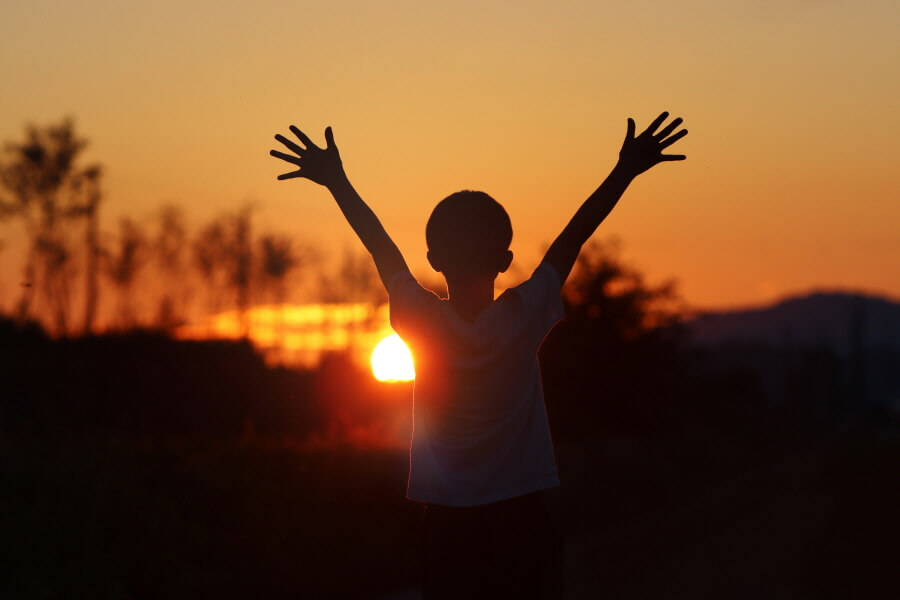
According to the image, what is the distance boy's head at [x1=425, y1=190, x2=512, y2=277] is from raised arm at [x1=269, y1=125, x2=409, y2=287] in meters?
0.15

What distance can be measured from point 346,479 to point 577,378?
2122 cm

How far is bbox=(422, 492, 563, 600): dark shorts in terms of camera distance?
→ 3.15 metres

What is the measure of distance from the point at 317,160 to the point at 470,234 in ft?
2.09

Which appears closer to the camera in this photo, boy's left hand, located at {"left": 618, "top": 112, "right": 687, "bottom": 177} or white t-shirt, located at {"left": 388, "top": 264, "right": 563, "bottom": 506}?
white t-shirt, located at {"left": 388, "top": 264, "right": 563, "bottom": 506}

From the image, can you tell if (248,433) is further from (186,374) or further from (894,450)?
(894,450)

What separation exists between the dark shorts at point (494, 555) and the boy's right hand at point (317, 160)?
1.10 metres

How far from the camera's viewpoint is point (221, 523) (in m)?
12.2

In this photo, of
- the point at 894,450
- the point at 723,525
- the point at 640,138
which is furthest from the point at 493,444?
the point at 894,450

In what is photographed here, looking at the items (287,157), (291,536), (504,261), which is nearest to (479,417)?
(504,261)

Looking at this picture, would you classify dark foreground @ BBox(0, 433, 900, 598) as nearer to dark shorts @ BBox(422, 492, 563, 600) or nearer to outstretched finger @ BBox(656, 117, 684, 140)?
dark shorts @ BBox(422, 492, 563, 600)

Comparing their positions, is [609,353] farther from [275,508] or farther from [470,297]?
[470,297]

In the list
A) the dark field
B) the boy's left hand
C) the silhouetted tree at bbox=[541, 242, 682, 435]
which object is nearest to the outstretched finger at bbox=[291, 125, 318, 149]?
the boy's left hand

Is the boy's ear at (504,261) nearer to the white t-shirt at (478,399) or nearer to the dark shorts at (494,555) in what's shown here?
the white t-shirt at (478,399)

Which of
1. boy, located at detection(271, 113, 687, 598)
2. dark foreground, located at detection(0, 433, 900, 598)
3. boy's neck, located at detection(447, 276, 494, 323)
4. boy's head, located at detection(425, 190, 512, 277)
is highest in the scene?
boy's head, located at detection(425, 190, 512, 277)
